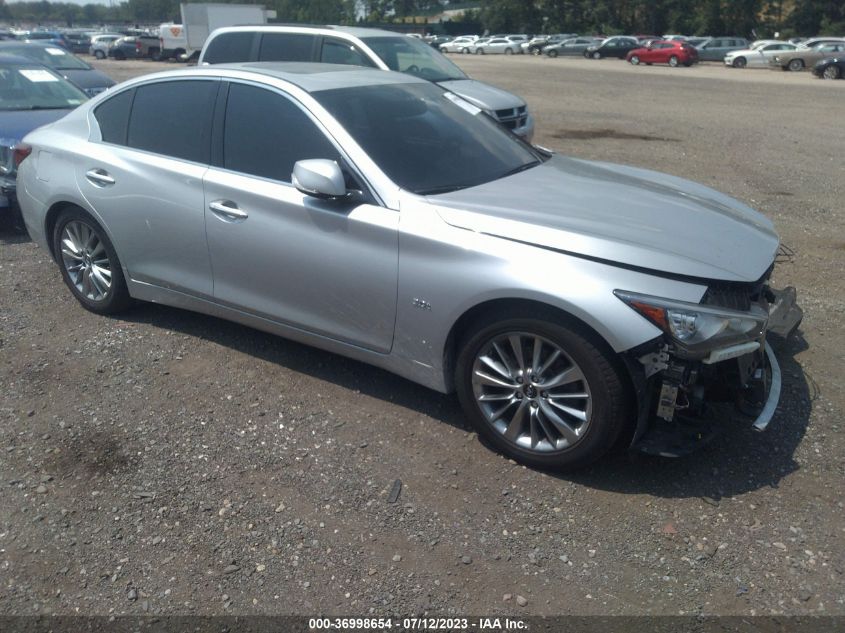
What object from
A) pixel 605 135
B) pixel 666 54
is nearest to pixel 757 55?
pixel 666 54

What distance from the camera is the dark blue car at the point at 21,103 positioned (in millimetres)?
7590

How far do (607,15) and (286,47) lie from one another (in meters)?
69.5

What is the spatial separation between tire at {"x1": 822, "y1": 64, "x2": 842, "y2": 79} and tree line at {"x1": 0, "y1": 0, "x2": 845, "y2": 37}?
31646 millimetres

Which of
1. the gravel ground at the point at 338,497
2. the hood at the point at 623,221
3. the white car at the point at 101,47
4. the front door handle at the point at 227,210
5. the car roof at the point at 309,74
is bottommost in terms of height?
the white car at the point at 101,47

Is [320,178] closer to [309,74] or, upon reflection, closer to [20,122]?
[309,74]

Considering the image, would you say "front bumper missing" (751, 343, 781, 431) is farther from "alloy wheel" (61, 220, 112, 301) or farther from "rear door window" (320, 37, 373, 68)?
"rear door window" (320, 37, 373, 68)

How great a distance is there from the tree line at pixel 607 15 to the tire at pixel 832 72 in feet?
104

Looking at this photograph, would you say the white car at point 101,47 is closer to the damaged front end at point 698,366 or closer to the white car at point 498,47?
the white car at point 498,47

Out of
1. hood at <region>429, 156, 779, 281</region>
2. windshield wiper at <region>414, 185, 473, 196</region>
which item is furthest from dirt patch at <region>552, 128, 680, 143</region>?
windshield wiper at <region>414, 185, 473, 196</region>

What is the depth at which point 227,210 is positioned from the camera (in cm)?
450

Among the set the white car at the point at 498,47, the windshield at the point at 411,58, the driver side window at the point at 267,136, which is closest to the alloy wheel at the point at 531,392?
the driver side window at the point at 267,136

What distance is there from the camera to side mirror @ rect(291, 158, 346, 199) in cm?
399

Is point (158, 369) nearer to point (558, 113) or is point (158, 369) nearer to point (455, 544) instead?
point (455, 544)

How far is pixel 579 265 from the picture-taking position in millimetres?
3488
